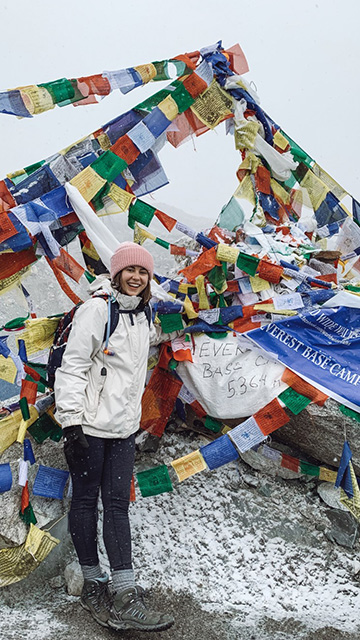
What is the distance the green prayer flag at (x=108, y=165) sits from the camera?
12.7ft

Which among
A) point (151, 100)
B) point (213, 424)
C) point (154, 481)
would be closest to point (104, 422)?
point (154, 481)

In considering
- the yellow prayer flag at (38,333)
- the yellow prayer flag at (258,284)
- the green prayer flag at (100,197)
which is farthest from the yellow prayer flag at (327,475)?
the green prayer flag at (100,197)

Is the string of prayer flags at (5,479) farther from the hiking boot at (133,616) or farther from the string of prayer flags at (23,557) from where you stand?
the hiking boot at (133,616)

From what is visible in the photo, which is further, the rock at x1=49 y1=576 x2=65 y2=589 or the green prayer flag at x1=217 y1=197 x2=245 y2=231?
the green prayer flag at x1=217 y1=197 x2=245 y2=231

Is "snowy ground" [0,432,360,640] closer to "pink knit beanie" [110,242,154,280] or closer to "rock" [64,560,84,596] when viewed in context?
"rock" [64,560,84,596]

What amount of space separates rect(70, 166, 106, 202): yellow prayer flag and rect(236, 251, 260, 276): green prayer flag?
1.11 meters

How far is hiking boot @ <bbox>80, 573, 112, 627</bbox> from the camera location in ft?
9.11

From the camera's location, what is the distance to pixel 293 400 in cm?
361

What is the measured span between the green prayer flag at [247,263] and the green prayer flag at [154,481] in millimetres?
1496

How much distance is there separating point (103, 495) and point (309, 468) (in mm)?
1806

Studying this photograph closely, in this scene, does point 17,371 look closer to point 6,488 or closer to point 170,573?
point 6,488

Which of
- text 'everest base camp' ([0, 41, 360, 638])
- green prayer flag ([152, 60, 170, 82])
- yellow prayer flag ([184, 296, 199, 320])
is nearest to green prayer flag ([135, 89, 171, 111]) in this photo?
text 'everest base camp' ([0, 41, 360, 638])

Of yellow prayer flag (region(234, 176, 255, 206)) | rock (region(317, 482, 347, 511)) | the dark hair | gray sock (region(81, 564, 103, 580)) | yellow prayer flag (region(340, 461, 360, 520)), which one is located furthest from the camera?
yellow prayer flag (region(234, 176, 255, 206))

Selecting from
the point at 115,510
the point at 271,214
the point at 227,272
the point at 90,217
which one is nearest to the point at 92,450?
the point at 115,510
